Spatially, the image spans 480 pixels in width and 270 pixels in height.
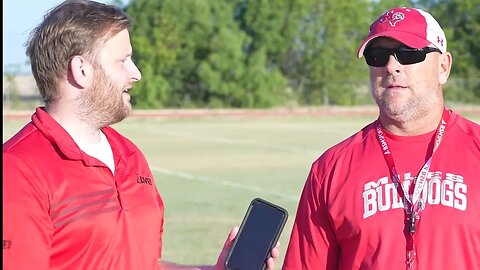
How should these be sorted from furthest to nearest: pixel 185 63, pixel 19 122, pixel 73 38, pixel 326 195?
pixel 185 63 < pixel 19 122 < pixel 326 195 < pixel 73 38

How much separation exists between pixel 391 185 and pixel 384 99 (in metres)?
0.37

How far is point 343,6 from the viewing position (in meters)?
50.7

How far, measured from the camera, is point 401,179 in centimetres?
357

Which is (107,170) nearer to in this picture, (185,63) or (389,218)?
(389,218)

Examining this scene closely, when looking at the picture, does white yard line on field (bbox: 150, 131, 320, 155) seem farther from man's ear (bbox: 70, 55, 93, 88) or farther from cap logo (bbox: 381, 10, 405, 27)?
man's ear (bbox: 70, 55, 93, 88)

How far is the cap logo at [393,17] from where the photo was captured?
3.72m

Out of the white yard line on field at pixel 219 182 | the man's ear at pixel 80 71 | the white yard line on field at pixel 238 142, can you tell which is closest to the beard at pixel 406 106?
the man's ear at pixel 80 71

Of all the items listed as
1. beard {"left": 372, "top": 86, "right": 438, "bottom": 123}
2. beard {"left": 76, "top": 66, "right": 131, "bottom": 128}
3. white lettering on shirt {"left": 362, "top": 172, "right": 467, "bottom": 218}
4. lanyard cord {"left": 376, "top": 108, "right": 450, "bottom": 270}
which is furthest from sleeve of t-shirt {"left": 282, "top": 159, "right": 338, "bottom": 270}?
beard {"left": 76, "top": 66, "right": 131, "bottom": 128}

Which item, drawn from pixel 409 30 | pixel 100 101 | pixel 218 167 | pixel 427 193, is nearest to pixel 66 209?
pixel 100 101

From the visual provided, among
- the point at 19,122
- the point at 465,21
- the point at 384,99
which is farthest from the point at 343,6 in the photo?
the point at 384,99

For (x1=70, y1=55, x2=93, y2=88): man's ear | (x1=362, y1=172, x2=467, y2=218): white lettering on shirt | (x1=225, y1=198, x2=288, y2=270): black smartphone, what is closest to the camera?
(x1=70, y1=55, x2=93, y2=88): man's ear

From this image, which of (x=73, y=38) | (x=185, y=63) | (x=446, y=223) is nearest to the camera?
(x=73, y=38)

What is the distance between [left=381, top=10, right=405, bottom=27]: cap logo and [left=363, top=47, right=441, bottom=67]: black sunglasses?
13 cm

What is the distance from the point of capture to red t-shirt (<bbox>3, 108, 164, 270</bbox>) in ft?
9.43
